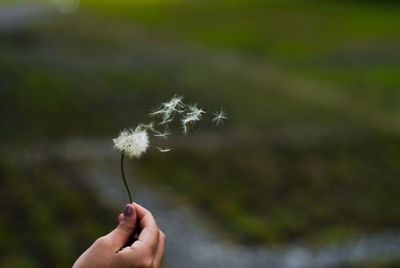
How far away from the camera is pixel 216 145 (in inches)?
326

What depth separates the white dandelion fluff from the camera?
1.93 meters

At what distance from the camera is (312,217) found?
616 centimetres

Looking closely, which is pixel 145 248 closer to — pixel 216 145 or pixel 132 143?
pixel 132 143

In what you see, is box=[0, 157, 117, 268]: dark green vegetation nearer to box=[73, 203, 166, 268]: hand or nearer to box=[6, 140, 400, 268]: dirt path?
box=[6, 140, 400, 268]: dirt path

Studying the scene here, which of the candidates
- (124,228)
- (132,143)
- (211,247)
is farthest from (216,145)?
(124,228)

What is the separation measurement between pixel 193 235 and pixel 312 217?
1026 millimetres

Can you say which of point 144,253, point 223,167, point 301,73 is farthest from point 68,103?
point 144,253

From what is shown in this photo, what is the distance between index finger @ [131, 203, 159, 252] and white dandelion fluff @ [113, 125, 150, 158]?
18 centimetres

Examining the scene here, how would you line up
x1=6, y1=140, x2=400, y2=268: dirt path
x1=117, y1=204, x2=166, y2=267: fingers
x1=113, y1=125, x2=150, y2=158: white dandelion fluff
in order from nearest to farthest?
x1=117, y1=204, x2=166, y2=267: fingers < x1=113, y1=125, x2=150, y2=158: white dandelion fluff < x1=6, y1=140, x2=400, y2=268: dirt path

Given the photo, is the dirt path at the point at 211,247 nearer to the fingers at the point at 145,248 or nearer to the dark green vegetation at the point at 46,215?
the dark green vegetation at the point at 46,215

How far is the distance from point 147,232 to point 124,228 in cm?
6

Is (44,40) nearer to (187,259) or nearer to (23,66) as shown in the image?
(23,66)

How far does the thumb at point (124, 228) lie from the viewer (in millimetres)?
1793

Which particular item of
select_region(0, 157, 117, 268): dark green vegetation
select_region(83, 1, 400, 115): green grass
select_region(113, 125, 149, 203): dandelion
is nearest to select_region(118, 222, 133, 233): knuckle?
select_region(113, 125, 149, 203): dandelion
